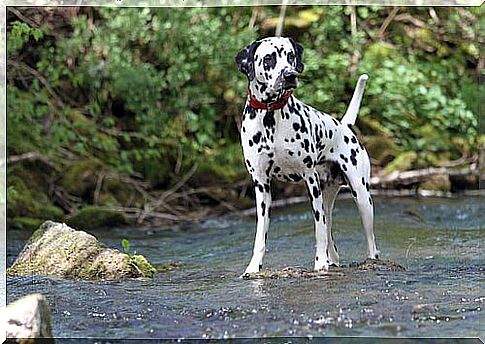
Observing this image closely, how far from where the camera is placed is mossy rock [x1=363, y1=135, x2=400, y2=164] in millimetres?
11953

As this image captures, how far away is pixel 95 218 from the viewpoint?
374 inches

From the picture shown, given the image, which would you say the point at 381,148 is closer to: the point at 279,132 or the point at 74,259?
the point at 74,259

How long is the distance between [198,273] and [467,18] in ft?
25.4

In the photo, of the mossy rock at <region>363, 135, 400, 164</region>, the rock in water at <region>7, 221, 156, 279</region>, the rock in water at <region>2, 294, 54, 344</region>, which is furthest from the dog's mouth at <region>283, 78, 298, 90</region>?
the mossy rock at <region>363, 135, 400, 164</region>

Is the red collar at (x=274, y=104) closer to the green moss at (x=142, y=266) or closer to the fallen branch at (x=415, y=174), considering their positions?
the green moss at (x=142, y=266)

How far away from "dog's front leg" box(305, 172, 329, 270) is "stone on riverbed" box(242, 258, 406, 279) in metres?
0.07

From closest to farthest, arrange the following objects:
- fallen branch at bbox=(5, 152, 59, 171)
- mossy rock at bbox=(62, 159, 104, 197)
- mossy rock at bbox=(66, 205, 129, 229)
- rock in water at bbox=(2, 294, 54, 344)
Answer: rock in water at bbox=(2, 294, 54, 344) < mossy rock at bbox=(66, 205, 129, 229) < fallen branch at bbox=(5, 152, 59, 171) < mossy rock at bbox=(62, 159, 104, 197)

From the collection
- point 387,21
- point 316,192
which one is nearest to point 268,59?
point 316,192

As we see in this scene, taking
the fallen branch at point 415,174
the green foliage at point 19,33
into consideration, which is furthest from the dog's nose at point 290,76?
the fallen branch at point 415,174

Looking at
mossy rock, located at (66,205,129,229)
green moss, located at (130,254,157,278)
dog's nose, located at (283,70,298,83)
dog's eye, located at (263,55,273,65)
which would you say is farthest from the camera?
mossy rock, located at (66,205,129,229)

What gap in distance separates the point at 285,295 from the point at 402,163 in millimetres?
7591

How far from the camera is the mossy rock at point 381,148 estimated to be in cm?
1195

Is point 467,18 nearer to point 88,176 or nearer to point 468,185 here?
point 468,185

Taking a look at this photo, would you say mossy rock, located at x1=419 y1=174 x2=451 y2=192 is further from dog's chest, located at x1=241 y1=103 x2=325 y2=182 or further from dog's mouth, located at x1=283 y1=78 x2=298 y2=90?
dog's mouth, located at x1=283 y1=78 x2=298 y2=90
